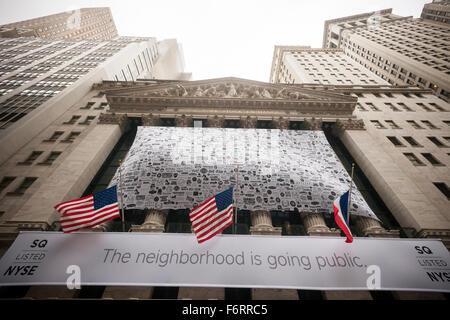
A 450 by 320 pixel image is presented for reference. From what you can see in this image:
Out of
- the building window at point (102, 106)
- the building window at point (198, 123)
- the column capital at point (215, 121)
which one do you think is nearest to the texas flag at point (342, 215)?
the column capital at point (215, 121)

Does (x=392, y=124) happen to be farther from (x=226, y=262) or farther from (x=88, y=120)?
(x=88, y=120)

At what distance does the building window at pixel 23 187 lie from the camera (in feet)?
54.5

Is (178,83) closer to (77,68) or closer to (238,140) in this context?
(238,140)

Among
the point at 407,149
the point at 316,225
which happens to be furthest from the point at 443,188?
the point at 316,225

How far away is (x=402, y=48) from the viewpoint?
189 ft

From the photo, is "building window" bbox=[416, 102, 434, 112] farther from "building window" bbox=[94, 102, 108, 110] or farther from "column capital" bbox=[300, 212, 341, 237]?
"building window" bbox=[94, 102, 108, 110]

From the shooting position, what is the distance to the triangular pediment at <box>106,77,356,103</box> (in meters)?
26.8

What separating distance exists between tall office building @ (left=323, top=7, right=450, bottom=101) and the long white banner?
165 ft

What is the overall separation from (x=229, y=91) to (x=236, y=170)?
15.7 metres

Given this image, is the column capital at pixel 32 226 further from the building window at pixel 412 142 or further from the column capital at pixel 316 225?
the building window at pixel 412 142

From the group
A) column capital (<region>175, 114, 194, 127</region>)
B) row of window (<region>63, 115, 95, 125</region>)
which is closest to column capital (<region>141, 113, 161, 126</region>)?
column capital (<region>175, 114, 194, 127</region>)

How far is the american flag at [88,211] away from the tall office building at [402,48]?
196 feet

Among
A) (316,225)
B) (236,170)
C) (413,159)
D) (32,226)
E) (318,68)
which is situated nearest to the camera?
(32,226)
